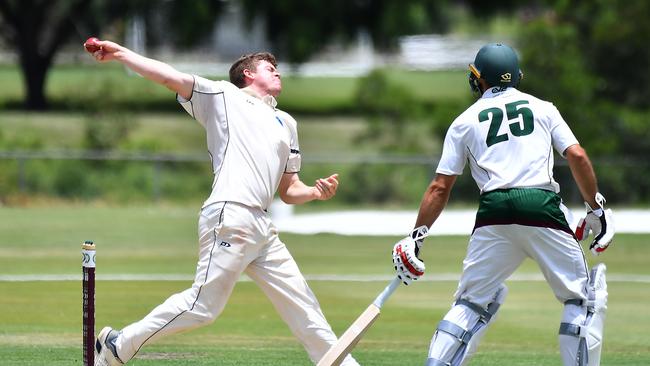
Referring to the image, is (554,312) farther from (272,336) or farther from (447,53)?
(447,53)

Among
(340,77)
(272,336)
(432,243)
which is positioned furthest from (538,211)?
(340,77)

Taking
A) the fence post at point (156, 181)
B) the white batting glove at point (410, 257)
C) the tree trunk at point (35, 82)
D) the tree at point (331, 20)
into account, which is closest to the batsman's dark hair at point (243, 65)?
the white batting glove at point (410, 257)

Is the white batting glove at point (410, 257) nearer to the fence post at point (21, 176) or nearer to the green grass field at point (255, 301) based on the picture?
the green grass field at point (255, 301)

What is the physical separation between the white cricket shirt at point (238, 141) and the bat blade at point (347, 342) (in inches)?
34.3

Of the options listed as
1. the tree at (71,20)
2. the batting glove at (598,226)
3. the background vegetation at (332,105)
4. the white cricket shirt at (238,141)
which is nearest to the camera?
the batting glove at (598,226)

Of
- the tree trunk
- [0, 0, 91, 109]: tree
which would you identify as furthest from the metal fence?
the tree trunk

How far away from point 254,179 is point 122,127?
75.1 feet

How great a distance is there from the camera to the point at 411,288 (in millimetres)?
14633

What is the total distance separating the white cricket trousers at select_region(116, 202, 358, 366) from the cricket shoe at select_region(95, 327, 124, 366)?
0.04 meters

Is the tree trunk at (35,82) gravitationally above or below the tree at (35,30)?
below

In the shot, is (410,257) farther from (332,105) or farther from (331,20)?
(332,105)

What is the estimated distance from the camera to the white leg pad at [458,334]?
22.6 ft

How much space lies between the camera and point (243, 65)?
7734 mm

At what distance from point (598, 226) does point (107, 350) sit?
2.87 meters
